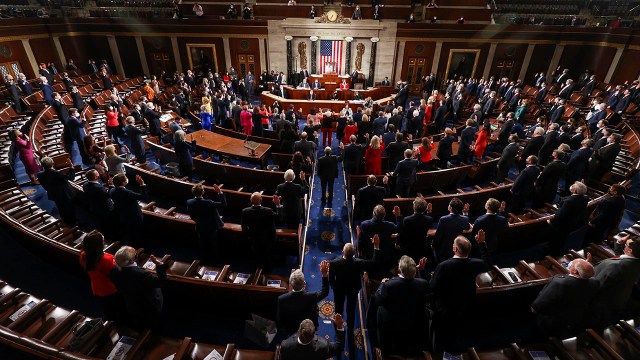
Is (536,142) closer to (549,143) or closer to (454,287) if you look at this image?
(549,143)

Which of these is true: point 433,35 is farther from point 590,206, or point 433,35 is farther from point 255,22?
point 590,206

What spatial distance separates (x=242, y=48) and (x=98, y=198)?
15.1 m

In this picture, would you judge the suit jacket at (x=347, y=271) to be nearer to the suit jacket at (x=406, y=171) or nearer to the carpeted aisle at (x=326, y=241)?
the carpeted aisle at (x=326, y=241)

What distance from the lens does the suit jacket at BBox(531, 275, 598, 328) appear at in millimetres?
2996

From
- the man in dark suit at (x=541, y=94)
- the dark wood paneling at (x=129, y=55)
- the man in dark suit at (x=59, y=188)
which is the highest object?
the dark wood paneling at (x=129, y=55)

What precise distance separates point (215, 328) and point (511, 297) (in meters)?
3.81

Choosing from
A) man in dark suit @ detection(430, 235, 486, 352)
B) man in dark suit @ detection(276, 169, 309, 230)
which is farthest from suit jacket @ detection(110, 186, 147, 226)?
man in dark suit @ detection(430, 235, 486, 352)

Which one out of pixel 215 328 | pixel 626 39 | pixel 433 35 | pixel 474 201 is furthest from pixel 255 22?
pixel 626 39

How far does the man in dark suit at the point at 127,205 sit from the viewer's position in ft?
15.5

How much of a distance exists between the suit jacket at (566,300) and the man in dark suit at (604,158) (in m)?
5.49

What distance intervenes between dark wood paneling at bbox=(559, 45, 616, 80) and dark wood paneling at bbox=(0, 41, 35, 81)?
27.0 m

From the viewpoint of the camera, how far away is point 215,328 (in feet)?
13.8

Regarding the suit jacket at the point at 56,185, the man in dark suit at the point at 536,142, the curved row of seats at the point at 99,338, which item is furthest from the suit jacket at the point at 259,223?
the man in dark suit at the point at 536,142

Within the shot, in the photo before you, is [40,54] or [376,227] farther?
[40,54]
